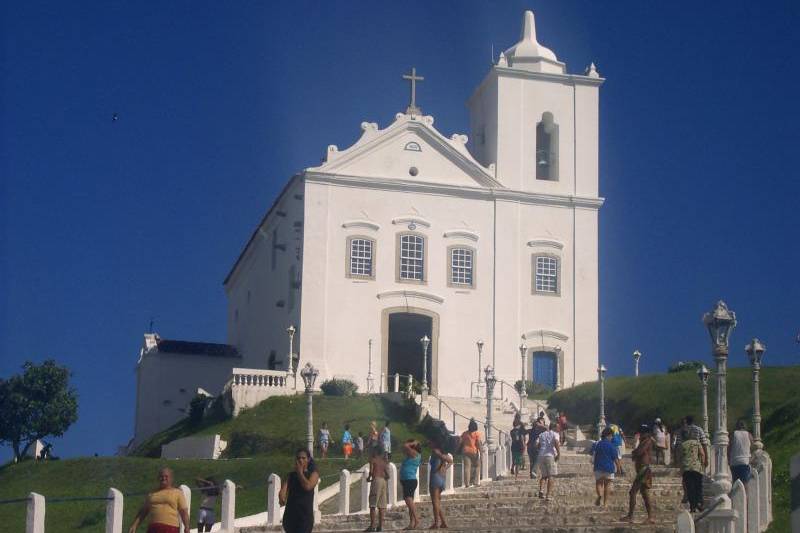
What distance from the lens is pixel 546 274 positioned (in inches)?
1972

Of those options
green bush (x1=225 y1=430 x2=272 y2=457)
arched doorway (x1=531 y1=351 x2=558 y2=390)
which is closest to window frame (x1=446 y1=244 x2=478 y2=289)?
arched doorway (x1=531 y1=351 x2=558 y2=390)

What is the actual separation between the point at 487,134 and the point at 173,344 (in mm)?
15498

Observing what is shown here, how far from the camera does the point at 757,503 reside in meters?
20.6

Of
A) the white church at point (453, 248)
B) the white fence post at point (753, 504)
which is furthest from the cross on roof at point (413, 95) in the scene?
the white fence post at point (753, 504)

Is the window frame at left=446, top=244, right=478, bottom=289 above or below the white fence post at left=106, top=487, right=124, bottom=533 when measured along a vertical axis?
above

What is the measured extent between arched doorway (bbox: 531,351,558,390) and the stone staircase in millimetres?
20042

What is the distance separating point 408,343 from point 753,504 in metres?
29.1

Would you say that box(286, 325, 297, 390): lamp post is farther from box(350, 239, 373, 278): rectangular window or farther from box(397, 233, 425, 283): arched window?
box(397, 233, 425, 283): arched window

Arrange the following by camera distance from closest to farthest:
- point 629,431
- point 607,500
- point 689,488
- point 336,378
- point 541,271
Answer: point 689,488
point 607,500
point 629,431
point 336,378
point 541,271

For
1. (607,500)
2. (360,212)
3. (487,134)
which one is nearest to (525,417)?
(360,212)

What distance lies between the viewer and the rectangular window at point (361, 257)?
1898 inches

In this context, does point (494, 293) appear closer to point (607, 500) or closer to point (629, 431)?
point (629, 431)

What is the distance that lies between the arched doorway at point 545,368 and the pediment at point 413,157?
19.6ft

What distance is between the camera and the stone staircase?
21.3 meters
